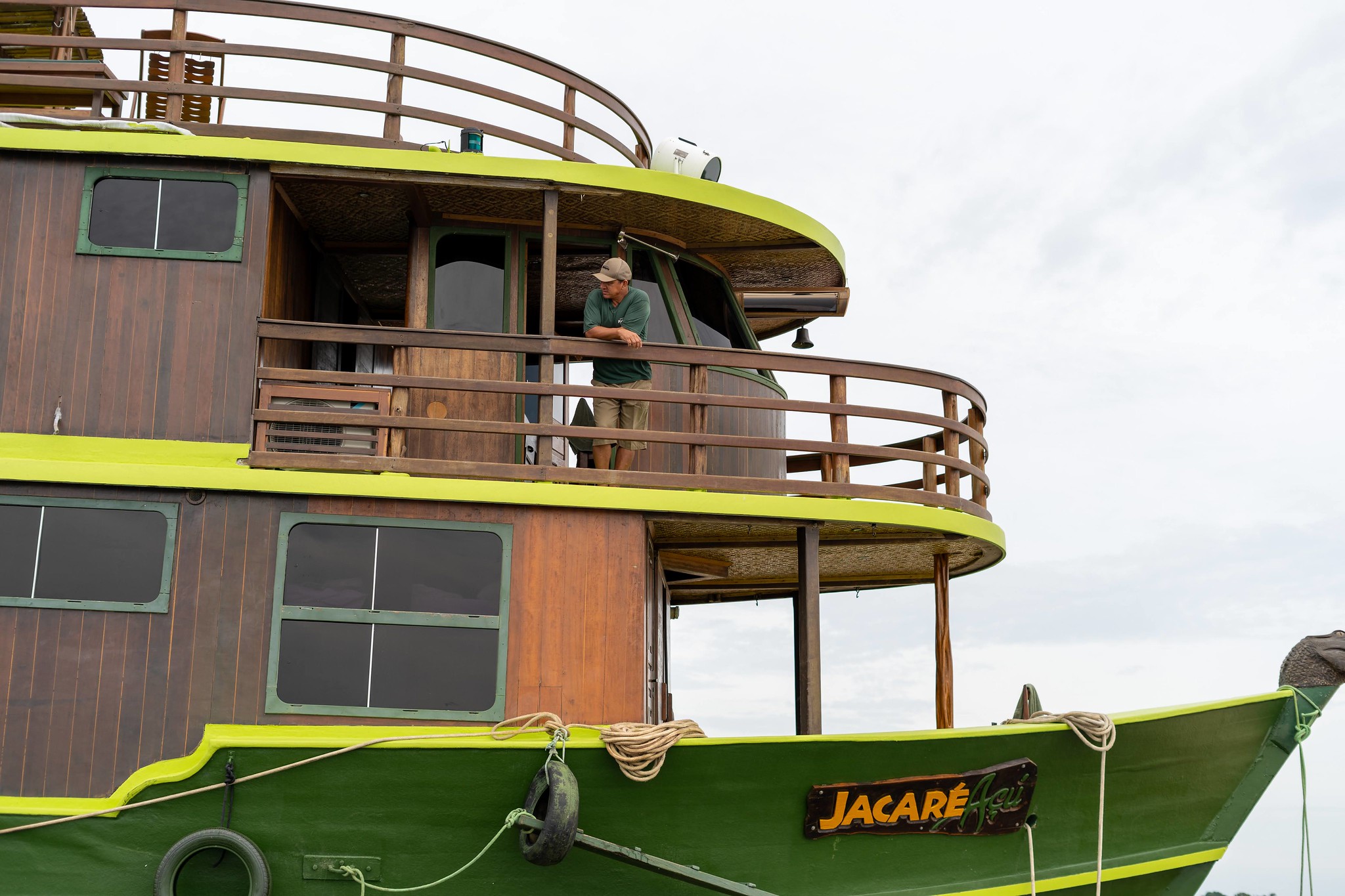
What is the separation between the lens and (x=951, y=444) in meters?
8.67

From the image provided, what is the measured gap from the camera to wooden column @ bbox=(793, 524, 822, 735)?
7.88m

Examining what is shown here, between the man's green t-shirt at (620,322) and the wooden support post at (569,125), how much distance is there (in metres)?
1.44

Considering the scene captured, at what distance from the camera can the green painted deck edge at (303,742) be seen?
6574mm

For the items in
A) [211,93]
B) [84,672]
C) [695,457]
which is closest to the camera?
[84,672]

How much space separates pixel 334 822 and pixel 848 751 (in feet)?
8.81

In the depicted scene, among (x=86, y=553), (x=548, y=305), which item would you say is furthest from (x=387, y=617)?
(x=548, y=305)

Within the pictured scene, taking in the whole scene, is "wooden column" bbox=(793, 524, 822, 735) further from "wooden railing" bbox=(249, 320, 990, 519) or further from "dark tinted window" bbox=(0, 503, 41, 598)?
"dark tinted window" bbox=(0, 503, 41, 598)

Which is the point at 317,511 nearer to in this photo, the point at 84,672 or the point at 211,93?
the point at 84,672

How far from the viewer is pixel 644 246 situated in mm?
9406

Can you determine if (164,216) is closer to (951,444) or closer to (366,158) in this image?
(366,158)

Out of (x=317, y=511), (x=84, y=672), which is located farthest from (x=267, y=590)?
(x=84, y=672)

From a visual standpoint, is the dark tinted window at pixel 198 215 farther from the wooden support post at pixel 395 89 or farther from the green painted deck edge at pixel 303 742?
the green painted deck edge at pixel 303 742

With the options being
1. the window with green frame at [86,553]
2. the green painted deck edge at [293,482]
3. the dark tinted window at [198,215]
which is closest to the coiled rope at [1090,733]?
the green painted deck edge at [293,482]

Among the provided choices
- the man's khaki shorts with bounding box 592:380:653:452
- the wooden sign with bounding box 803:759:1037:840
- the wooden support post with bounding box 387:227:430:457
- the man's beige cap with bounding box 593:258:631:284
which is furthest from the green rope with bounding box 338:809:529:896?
the wooden support post with bounding box 387:227:430:457
